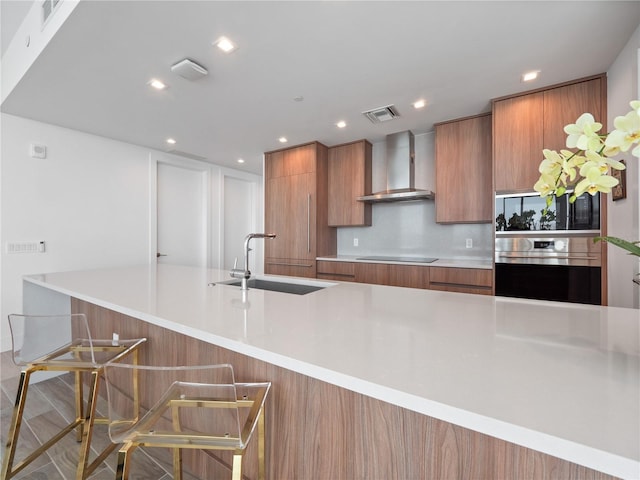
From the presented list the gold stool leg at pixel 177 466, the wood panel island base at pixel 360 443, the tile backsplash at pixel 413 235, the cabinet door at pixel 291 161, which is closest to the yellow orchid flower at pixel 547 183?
the wood panel island base at pixel 360 443

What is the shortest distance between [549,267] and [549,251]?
132mm

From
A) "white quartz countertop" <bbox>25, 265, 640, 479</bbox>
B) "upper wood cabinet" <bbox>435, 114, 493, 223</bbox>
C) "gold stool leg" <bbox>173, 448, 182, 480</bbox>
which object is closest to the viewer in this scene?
"white quartz countertop" <bbox>25, 265, 640, 479</bbox>

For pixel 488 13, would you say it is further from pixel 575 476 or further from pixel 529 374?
pixel 575 476

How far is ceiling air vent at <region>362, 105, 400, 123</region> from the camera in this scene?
9.42ft

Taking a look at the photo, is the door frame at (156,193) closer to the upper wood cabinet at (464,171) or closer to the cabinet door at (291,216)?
the cabinet door at (291,216)

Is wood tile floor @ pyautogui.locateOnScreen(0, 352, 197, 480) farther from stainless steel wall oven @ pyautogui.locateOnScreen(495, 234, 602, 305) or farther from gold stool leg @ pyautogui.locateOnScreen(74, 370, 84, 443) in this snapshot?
stainless steel wall oven @ pyautogui.locateOnScreen(495, 234, 602, 305)

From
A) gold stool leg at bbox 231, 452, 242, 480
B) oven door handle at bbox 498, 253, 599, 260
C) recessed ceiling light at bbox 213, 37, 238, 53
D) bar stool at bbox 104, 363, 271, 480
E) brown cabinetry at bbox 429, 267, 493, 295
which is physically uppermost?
recessed ceiling light at bbox 213, 37, 238, 53

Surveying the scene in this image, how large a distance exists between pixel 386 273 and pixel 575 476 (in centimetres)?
268

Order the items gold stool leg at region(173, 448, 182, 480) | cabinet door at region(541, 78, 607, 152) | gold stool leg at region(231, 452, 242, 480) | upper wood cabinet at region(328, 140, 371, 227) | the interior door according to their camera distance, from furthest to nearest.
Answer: the interior door < upper wood cabinet at region(328, 140, 371, 227) < cabinet door at region(541, 78, 607, 152) < gold stool leg at region(173, 448, 182, 480) < gold stool leg at region(231, 452, 242, 480)

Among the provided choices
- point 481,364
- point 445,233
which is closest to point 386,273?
point 445,233

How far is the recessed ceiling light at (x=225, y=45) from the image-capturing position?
1.89 metres

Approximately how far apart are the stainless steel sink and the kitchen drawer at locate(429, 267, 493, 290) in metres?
1.57

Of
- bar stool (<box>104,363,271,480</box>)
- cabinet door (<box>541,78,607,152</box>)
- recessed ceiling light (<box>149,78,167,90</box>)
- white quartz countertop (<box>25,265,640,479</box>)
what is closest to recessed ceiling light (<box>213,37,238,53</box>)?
recessed ceiling light (<box>149,78,167,90</box>)

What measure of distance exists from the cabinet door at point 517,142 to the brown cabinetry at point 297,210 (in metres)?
2.04
